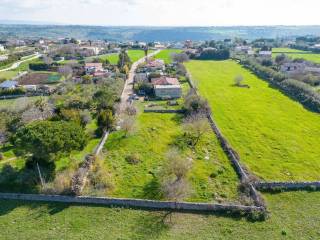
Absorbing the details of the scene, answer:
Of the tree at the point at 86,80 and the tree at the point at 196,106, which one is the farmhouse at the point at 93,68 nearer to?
the tree at the point at 86,80

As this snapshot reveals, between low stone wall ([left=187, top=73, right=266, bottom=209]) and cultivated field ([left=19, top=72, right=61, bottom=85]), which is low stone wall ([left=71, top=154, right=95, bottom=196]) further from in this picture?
cultivated field ([left=19, top=72, right=61, bottom=85])

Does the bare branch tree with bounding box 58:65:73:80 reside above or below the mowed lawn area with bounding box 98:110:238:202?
below

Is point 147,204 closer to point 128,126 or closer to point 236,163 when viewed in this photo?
point 236,163

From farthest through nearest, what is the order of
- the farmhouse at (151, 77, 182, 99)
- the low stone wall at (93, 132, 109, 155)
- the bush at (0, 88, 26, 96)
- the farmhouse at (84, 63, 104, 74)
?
the farmhouse at (84, 63, 104, 74) < the bush at (0, 88, 26, 96) < the farmhouse at (151, 77, 182, 99) < the low stone wall at (93, 132, 109, 155)

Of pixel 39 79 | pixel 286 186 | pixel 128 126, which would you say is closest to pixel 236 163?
pixel 286 186

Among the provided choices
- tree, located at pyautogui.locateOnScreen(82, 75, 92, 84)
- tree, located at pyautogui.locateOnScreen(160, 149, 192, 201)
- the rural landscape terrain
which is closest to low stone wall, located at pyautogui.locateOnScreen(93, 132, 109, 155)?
the rural landscape terrain

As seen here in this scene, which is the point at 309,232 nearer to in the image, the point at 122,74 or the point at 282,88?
the point at 282,88
